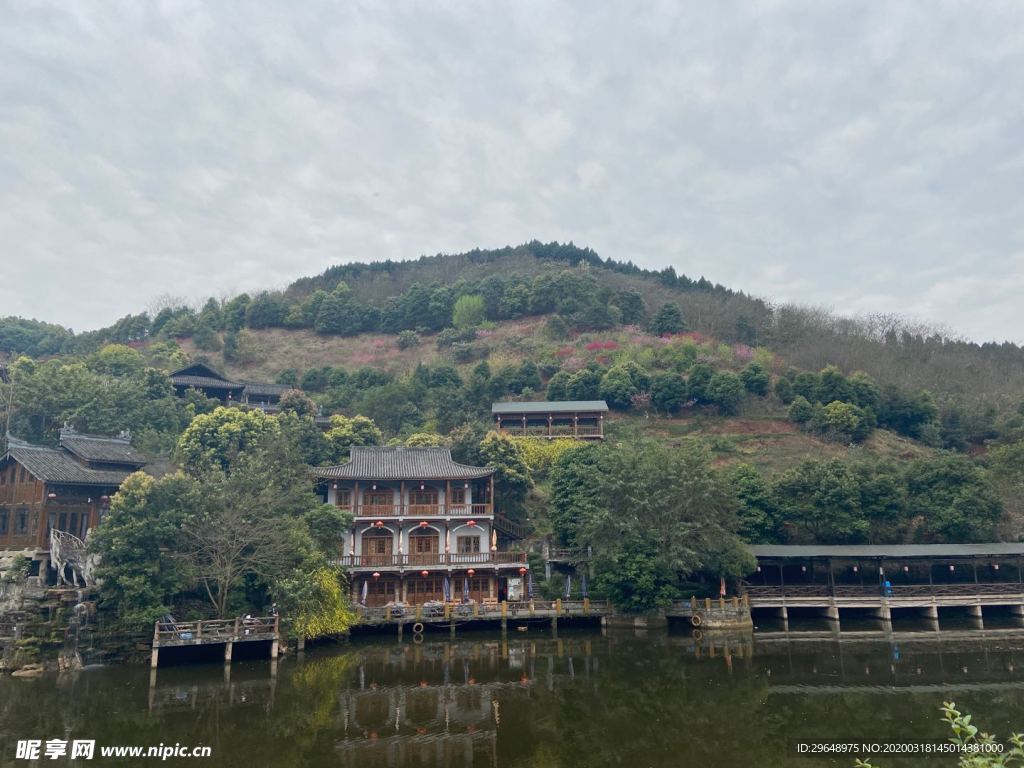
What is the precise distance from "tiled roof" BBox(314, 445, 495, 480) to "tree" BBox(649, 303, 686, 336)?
43851 mm

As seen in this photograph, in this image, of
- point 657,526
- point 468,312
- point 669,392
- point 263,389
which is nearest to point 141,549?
point 657,526

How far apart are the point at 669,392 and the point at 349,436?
29.2 m

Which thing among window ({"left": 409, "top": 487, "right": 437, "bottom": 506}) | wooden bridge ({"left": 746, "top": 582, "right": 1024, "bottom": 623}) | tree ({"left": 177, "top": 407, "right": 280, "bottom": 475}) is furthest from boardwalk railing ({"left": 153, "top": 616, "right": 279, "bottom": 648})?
wooden bridge ({"left": 746, "top": 582, "right": 1024, "bottom": 623})

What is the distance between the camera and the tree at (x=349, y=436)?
42.3m

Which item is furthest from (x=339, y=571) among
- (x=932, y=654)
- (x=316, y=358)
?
(x=316, y=358)

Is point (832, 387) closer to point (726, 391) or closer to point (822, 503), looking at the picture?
point (726, 391)

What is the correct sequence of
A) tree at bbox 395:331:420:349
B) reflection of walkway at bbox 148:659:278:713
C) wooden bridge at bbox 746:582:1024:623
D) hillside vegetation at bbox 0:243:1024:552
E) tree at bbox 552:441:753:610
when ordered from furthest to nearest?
tree at bbox 395:331:420:349
hillside vegetation at bbox 0:243:1024:552
wooden bridge at bbox 746:582:1024:623
tree at bbox 552:441:753:610
reflection of walkway at bbox 148:659:278:713

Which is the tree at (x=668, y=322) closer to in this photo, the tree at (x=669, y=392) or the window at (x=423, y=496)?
the tree at (x=669, y=392)

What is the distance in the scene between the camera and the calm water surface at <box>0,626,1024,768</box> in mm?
15789

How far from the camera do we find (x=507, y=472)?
40.0 m

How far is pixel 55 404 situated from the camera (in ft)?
136

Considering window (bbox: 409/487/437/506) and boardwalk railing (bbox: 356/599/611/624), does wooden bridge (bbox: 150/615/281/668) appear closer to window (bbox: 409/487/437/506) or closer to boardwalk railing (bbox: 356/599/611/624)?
boardwalk railing (bbox: 356/599/611/624)

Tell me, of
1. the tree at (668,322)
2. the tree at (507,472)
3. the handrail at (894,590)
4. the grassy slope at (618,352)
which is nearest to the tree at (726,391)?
the grassy slope at (618,352)

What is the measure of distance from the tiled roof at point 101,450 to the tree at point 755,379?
47642 millimetres
